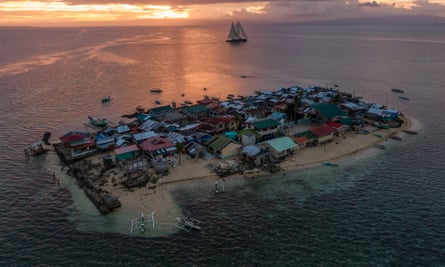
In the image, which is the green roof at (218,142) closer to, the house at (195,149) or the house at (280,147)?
the house at (195,149)

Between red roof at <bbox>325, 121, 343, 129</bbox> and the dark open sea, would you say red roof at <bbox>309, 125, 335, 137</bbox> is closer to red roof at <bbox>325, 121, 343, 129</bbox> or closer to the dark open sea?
red roof at <bbox>325, 121, 343, 129</bbox>

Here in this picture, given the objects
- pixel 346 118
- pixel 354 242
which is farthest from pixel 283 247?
pixel 346 118

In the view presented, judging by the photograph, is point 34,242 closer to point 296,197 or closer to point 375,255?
point 296,197

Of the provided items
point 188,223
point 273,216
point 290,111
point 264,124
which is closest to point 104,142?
point 188,223

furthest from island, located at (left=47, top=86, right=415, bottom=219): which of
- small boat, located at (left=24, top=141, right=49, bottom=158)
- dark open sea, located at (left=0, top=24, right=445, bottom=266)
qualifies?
dark open sea, located at (left=0, top=24, right=445, bottom=266)

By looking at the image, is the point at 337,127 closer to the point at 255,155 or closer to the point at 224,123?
the point at 255,155

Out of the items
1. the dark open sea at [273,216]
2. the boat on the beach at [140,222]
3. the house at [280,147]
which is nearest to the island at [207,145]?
the house at [280,147]

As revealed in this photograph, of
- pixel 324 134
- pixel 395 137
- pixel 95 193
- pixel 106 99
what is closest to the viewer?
pixel 95 193
